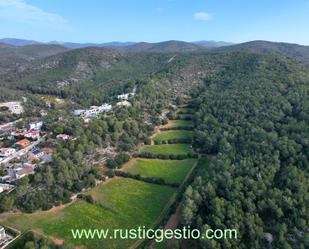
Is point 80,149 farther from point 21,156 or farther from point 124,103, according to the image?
point 124,103

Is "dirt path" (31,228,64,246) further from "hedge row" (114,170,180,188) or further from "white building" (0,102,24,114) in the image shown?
"white building" (0,102,24,114)

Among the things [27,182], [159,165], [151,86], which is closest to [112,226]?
[27,182]

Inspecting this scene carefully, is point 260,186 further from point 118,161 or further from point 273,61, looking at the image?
point 273,61

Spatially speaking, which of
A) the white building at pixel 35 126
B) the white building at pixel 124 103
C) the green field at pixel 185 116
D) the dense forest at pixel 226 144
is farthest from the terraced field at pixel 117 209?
the white building at pixel 35 126

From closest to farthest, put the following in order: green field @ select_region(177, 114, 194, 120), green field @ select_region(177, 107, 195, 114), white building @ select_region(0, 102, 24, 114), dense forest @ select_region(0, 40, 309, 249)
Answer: dense forest @ select_region(0, 40, 309, 249) → green field @ select_region(177, 114, 194, 120) → green field @ select_region(177, 107, 195, 114) → white building @ select_region(0, 102, 24, 114)

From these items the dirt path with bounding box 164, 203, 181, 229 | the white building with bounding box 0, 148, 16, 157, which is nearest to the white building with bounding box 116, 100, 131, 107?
the white building with bounding box 0, 148, 16, 157

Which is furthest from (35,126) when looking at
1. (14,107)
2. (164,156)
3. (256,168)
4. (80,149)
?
(256,168)

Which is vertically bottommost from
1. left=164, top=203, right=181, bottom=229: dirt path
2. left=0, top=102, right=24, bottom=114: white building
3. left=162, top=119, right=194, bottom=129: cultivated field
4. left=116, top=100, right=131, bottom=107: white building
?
left=0, top=102, right=24, bottom=114: white building
